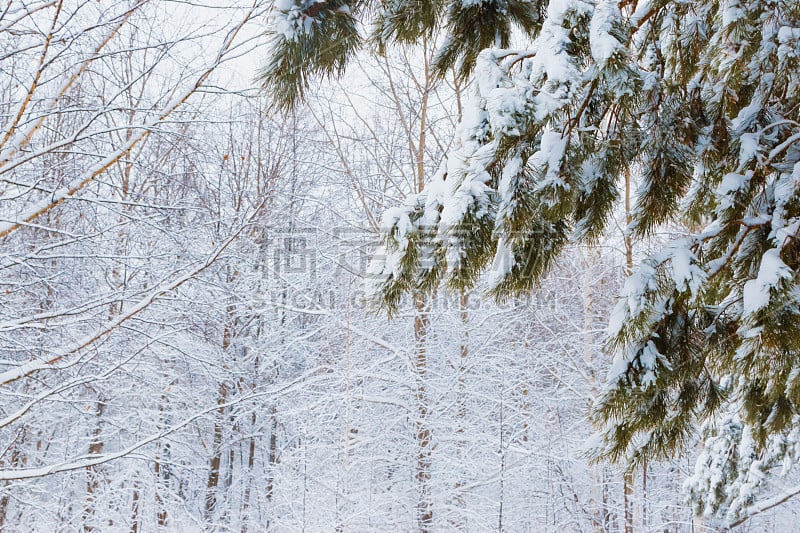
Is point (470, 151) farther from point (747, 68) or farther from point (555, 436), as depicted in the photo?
point (555, 436)

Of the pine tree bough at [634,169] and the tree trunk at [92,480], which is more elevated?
the pine tree bough at [634,169]

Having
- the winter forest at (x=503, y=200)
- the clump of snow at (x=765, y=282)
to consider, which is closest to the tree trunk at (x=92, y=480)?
the winter forest at (x=503, y=200)

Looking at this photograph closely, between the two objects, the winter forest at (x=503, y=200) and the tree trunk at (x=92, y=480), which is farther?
the tree trunk at (x=92, y=480)

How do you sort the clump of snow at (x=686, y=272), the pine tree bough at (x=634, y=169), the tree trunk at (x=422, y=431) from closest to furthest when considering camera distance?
the pine tree bough at (x=634, y=169) < the clump of snow at (x=686, y=272) < the tree trunk at (x=422, y=431)

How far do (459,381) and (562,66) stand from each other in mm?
5692

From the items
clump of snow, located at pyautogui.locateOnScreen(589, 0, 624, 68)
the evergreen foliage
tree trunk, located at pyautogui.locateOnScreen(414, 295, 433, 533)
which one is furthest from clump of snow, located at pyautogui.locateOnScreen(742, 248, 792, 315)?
tree trunk, located at pyautogui.locateOnScreen(414, 295, 433, 533)

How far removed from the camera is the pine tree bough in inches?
56.1

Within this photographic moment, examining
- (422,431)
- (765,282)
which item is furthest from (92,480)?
(765,282)

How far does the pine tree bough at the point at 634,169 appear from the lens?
4.67ft

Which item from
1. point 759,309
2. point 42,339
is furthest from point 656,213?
point 42,339

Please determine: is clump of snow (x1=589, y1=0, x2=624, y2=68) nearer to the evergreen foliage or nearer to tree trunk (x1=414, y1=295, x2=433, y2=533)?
the evergreen foliage

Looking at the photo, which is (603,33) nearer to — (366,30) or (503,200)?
(503,200)

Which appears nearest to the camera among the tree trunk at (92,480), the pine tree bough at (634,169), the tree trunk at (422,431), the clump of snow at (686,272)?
the pine tree bough at (634,169)

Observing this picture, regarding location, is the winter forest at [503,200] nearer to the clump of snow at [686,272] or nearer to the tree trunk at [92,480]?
the clump of snow at [686,272]
